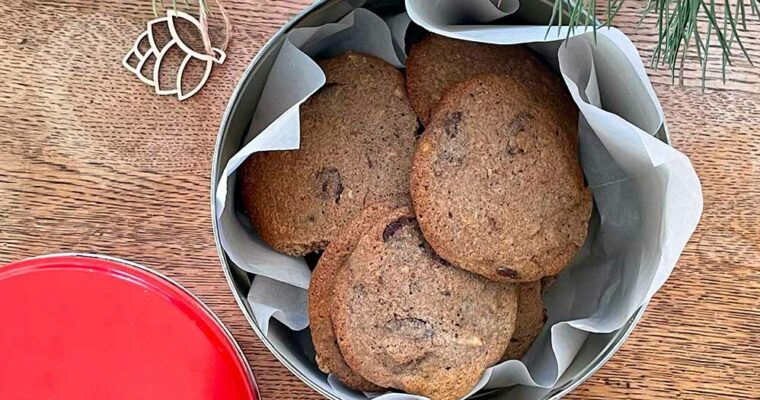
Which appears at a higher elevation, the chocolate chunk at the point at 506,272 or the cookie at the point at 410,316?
the chocolate chunk at the point at 506,272

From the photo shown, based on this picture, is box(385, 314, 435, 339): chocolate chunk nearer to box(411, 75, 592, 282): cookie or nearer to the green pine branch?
box(411, 75, 592, 282): cookie

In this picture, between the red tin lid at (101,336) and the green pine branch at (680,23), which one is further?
the red tin lid at (101,336)

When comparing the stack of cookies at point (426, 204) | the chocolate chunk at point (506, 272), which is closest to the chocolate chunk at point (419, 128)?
the stack of cookies at point (426, 204)

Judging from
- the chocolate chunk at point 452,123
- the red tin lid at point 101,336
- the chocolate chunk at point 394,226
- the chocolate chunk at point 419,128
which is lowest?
the red tin lid at point 101,336

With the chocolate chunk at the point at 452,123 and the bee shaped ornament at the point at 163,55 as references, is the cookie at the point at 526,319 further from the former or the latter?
the bee shaped ornament at the point at 163,55

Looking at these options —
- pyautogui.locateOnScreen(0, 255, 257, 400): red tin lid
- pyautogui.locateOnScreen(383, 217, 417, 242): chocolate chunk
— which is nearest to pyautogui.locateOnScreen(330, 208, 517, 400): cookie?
pyautogui.locateOnScreen(383, 217, 417, 242): chocolate chunk
